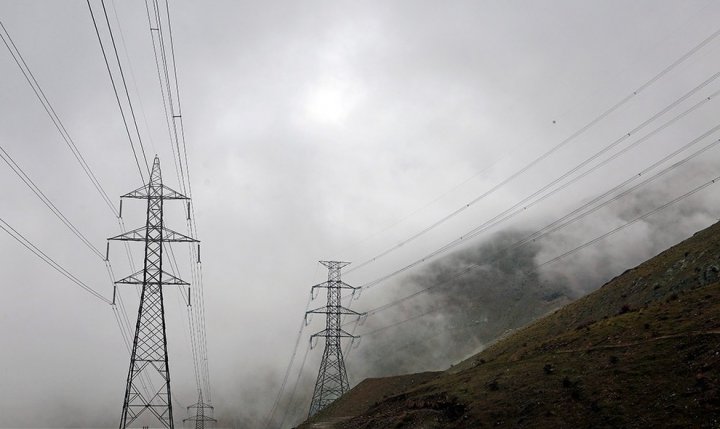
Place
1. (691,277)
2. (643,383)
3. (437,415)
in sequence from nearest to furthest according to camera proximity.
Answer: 1. (643,383)
2. (437,415)
3. (691,277)

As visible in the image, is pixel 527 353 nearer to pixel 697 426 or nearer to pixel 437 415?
pixel 437 415

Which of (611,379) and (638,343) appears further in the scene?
(638,343)

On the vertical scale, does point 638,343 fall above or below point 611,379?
above

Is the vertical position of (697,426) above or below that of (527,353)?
below

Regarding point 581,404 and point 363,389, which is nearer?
point 581,404

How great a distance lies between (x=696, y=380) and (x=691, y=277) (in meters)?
40.9

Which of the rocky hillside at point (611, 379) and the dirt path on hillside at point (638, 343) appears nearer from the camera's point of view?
the rocky hillside at point (611, 379)

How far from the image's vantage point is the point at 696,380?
39.1 meters

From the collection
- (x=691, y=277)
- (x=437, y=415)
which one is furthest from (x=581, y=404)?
(x=691, y=277)

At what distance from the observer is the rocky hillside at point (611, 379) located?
39.0 meters

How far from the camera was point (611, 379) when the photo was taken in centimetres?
4506

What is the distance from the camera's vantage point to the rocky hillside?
3903 cm

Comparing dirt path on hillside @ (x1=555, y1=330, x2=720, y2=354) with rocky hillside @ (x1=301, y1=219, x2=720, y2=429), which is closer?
rocky hillside @ (x1=301, y1=219, x2=720, y2=429)

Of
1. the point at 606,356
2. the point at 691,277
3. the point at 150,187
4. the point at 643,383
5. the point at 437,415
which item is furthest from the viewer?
the point at 691,277
